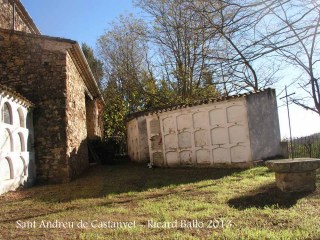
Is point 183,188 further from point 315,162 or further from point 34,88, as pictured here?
point 34,88

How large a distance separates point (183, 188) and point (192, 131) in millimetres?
4490

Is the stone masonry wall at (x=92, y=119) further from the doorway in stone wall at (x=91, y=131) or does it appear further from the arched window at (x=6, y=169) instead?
the arched window at (x=6, y=169)

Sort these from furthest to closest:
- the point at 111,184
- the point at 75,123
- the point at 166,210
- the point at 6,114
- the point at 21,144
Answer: the point at 75,123
the point at 21,144
the point at 111,184
the point at 6,114
the point at 166,210

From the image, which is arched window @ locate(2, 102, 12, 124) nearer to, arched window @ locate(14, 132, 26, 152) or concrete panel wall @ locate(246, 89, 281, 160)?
arched window @ locate(14, 132, 26, 152)

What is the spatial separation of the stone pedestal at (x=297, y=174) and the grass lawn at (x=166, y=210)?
20 centimetres

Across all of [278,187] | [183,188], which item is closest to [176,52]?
[183,188]

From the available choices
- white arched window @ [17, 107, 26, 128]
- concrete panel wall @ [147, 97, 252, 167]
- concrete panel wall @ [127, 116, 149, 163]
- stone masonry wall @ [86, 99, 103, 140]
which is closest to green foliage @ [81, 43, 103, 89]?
stone masonry wall @ [86, 99, 103, 140]

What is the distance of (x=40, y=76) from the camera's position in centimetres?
1132

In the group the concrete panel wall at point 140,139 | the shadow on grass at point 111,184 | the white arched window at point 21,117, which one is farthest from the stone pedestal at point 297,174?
the concrete panel wall at point 140,139

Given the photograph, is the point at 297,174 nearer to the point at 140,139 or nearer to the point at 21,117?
the point at 21,117

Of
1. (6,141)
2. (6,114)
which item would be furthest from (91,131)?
(6,141)

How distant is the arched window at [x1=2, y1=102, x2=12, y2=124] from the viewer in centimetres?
907

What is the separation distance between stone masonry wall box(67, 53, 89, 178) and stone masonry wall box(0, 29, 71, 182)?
38cm

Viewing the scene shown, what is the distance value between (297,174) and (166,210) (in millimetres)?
2872
